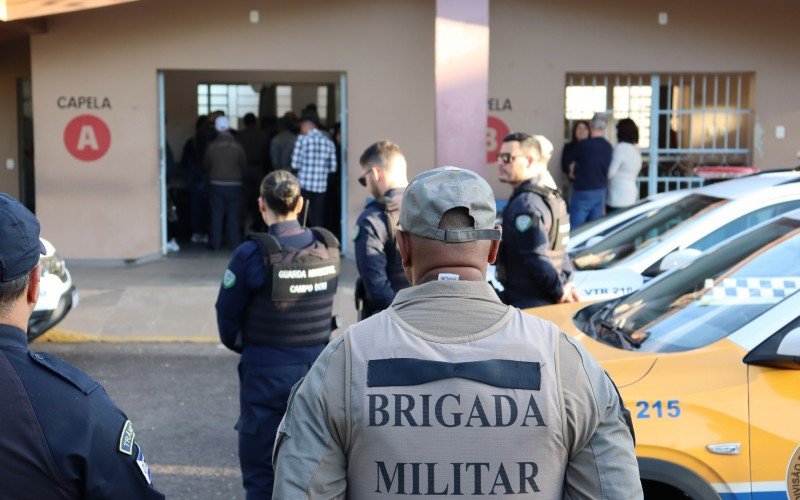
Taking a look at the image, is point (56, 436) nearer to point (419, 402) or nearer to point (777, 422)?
point (419, 402)

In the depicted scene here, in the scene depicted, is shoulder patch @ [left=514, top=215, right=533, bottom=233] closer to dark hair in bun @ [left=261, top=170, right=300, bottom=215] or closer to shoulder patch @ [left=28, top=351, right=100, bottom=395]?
dark hair in bun @ [left=261, top=170, right=300, bottom=215]

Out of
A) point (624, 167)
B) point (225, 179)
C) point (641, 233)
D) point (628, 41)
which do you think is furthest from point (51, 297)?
point (628, 41)

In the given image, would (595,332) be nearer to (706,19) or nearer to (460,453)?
(460,453)

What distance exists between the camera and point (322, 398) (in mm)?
2115

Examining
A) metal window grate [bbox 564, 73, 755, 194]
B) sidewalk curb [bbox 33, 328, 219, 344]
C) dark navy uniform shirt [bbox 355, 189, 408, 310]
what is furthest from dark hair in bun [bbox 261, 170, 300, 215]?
metal window grate [bbox 564, 73, 755, 194]

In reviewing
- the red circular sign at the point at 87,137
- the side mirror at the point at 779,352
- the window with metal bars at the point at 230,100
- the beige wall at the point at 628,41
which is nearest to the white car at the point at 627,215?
the side mirror at the point at 779,352

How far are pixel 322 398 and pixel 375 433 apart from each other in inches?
5.3

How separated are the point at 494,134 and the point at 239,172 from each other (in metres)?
3.42

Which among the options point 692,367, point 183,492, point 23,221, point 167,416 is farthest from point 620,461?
point 167,416

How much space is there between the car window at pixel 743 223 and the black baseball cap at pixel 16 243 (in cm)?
526

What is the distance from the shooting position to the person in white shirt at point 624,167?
39.3 ft

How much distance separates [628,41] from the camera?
502 inches

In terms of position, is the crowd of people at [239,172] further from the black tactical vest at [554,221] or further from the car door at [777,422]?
the car door at [777,422]

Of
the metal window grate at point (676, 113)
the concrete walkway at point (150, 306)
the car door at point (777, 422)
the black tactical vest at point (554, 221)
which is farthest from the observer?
the metal window grate at point (676, 113)
